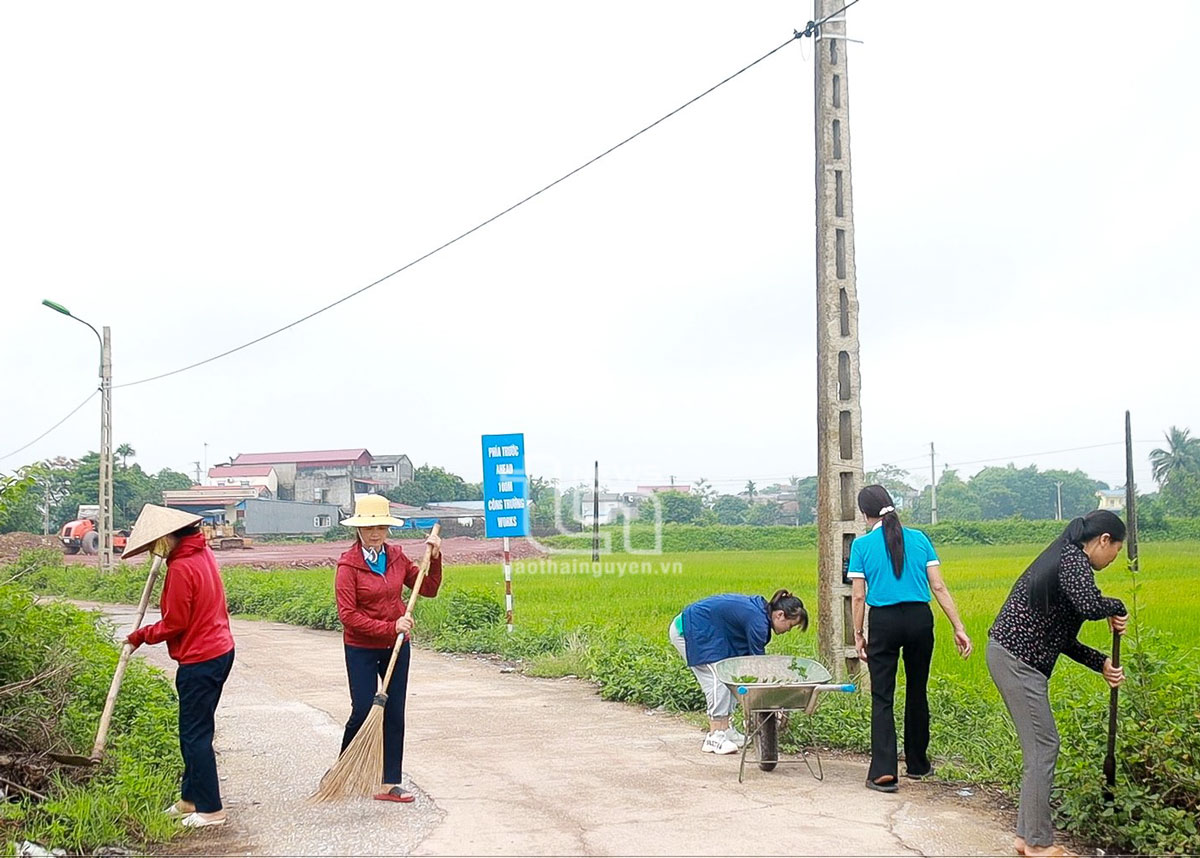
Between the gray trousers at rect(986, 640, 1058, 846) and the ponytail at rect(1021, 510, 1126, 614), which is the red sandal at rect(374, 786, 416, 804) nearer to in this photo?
the gray trousers at rect(986, 640, 1058, 846)

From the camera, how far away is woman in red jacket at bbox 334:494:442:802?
7004 mm

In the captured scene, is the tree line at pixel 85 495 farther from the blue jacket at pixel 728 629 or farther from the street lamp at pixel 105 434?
the blue jacket at pixel 728 629

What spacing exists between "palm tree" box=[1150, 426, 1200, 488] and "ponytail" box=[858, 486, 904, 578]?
68471 mm

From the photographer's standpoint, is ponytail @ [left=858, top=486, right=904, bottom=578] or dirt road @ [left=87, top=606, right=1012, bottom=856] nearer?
dirt road @ [left=87, top=606, right=1012, bottom=856]

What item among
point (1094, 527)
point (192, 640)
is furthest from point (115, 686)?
point (1094, 527)

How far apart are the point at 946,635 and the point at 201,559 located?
36.9 feet

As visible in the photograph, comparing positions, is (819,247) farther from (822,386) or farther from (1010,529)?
(1010,529)

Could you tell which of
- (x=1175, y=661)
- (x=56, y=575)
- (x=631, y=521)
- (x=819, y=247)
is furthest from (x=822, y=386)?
(x=631, y=521)

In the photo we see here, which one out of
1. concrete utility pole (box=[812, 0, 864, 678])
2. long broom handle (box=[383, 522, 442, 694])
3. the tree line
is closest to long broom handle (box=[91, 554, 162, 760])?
long broom handle (box=[383, 522, 442, 694])

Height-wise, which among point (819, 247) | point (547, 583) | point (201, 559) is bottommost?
point (547, 583)

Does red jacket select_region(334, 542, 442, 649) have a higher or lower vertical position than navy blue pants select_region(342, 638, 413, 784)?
higher

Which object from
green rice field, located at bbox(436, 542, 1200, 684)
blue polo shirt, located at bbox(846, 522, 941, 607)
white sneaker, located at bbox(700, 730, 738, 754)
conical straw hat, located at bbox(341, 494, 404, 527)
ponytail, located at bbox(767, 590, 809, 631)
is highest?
conical straw hat, located at bbox(341, 494, 404, 527)

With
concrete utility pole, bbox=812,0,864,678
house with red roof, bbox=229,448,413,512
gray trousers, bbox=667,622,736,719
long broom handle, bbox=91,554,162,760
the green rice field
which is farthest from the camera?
house with red roof, bbox=229,448,413,512

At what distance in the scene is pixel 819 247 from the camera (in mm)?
9711
